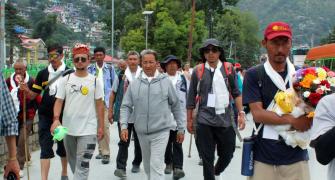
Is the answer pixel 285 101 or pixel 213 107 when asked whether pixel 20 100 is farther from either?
pixel 285 101

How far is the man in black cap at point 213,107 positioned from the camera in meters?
6.28

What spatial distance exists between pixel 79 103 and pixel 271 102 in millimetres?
2858

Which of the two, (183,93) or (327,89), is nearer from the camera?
(327,89)

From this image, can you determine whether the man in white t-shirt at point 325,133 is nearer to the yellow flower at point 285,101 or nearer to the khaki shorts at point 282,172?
the yellow flower at point 285,101

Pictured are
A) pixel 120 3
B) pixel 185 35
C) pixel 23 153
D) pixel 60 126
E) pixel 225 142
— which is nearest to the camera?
pixel 60 126

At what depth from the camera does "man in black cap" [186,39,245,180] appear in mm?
6277

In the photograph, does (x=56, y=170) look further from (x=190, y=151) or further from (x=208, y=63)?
(x=208, y=63)

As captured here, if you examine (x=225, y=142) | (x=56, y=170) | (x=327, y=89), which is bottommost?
(x=56, y=170)

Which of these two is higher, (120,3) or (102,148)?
(120,3)

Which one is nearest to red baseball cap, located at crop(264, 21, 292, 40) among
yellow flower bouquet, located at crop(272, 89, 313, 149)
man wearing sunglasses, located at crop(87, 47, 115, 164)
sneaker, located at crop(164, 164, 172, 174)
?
yellow flower bouquet, located at crop(272, 89, 313, 149)

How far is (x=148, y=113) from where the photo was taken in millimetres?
6199

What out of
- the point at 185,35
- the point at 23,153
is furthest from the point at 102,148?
the point at 185,35

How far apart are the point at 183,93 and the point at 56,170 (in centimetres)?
256

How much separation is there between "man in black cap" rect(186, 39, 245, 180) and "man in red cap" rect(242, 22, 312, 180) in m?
2.30
